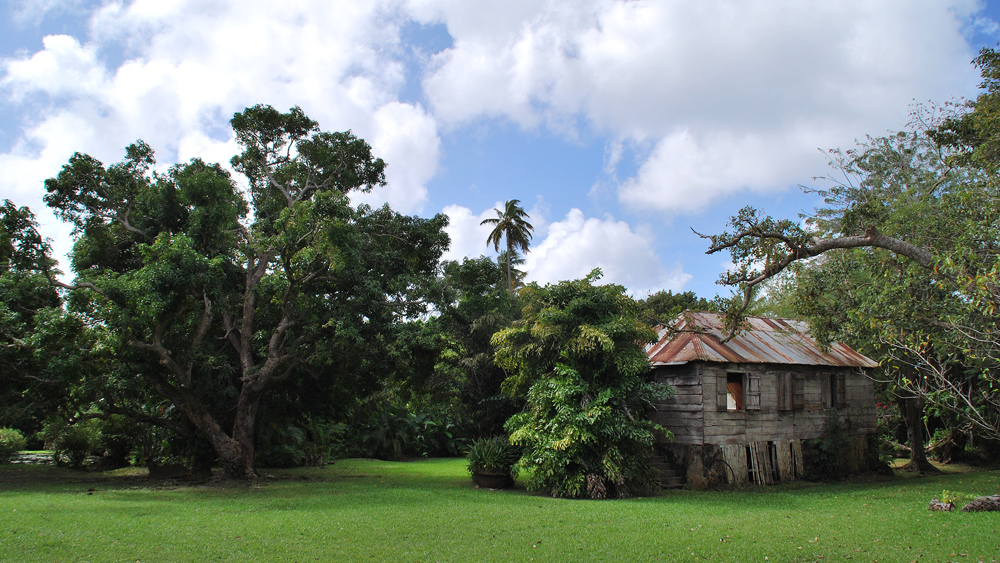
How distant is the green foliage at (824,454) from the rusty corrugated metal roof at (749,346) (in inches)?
83.7

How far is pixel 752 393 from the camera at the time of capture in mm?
16031

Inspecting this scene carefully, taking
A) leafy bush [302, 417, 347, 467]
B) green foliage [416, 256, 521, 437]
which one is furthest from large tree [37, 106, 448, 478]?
leafy bush [302, 417, 347, 467]

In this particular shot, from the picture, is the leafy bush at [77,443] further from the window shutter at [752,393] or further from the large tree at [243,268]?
the window shutter at [752,393]

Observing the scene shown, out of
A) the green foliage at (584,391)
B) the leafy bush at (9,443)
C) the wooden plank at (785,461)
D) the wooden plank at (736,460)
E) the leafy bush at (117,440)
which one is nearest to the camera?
the green foliage at (584,391)

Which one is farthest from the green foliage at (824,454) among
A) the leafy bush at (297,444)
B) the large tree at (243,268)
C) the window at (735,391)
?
the leafy bush at (297,444)

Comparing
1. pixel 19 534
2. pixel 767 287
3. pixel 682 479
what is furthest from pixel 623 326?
pixel 767 287

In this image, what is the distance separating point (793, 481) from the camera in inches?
649

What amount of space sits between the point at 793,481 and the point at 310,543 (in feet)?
45.4

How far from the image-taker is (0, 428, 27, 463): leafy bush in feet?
70.7

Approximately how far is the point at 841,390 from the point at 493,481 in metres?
11.5

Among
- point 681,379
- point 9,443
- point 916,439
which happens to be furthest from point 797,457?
point 9,443

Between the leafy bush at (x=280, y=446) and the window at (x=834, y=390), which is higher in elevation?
the window at (x=834, y=390)

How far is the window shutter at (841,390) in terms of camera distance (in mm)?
18425

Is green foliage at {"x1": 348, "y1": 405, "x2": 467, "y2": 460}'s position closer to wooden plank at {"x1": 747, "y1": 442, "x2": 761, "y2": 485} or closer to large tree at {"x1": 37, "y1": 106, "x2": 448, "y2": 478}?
large tree at {"x1": 37, "y1": 106, "x2": 448, "y2": 478}
